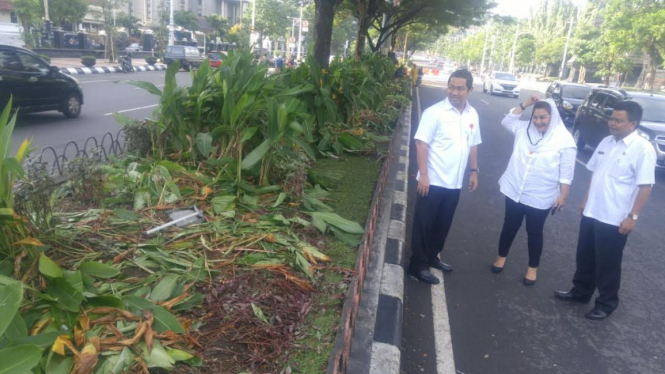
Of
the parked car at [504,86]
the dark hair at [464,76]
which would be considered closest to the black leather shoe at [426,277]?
the dark hair at [464,76]

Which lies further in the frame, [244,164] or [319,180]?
[319,180]

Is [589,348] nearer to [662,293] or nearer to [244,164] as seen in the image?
[662,293]

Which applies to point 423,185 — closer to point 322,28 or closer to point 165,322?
point 165,322

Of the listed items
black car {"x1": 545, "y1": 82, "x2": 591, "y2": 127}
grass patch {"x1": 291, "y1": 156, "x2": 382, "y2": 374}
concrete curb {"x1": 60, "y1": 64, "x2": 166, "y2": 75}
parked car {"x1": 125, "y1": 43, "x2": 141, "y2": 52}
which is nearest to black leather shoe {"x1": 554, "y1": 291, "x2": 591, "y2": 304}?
grass patch {"x1": 291, "y1": 156, "x2": 382, "y2": 374}

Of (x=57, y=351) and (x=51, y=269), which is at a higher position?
(x=51, y=269)

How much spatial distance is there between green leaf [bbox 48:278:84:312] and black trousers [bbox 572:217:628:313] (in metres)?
3.72

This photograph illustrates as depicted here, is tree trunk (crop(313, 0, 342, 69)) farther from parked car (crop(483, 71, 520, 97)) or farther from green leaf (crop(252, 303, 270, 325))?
parked car (crop(483, 71, 520, 97))

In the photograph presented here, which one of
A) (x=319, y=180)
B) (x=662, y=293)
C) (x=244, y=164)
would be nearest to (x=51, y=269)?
(x=244, y=164)

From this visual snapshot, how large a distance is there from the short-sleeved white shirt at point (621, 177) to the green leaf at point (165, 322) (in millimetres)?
3289

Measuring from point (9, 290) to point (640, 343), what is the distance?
418 cm

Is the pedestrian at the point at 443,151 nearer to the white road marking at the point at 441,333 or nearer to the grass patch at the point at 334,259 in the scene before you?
the white road marking at the point at 441,333

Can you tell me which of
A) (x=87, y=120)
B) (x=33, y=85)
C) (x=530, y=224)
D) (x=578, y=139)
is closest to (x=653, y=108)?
(x=578, y=139)

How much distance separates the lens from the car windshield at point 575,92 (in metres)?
19.2

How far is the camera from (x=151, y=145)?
529 centimetres
